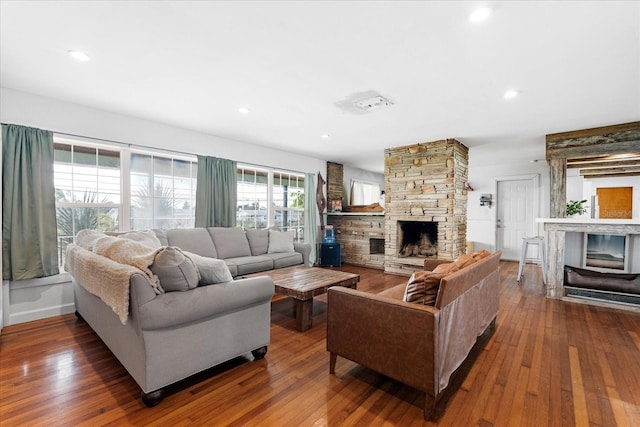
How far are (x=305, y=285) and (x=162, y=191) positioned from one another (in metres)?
2.74

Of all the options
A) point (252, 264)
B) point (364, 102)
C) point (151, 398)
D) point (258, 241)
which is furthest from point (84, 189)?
point (364, 102)

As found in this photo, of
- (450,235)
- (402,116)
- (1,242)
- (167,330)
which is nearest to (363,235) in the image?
(450,235)

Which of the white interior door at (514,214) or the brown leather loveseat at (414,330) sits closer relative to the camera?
the brown leather loveseat at (414,330)

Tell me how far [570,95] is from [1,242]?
19.4ft

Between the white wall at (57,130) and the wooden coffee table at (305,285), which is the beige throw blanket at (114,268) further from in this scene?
the wooden coffee table at (305,285)

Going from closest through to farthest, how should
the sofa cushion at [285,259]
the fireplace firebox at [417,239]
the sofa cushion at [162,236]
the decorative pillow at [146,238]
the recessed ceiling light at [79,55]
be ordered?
the recessed ceiling light at [79,55] < the decorative pillow at [146,238] < the sofa cushion at [162,236] < the sofa cushion at [285,259] < the fireplace firebox at [417,239]

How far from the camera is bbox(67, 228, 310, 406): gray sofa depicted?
1.71 meters

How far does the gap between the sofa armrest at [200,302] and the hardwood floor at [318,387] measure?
19.9 inches

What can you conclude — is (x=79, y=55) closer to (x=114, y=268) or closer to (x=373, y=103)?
(x=114, y=268)

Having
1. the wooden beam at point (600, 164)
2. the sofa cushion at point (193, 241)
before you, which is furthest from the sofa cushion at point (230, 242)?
the wooden beam at point (600, 164)

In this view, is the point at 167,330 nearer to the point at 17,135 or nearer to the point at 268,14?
the point at 268,14

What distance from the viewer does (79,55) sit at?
7.69ft

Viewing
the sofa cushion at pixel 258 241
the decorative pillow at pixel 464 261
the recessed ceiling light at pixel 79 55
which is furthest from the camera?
the sofa cushion at pixel 258 241

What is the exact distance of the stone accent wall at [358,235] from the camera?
6.07 m
